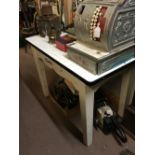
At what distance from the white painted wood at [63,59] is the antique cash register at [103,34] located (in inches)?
1.0

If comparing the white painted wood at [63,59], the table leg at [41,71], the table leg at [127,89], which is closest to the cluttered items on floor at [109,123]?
the table leg at [127,89]

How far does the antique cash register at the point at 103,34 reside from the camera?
85cm

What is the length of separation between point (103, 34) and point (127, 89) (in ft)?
2.21

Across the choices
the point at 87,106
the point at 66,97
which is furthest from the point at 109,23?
the point at 66,97

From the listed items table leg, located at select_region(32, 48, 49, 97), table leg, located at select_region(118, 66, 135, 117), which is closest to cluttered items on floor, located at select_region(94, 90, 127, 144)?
table leg, located at select_region(118, 66, 135, 117)

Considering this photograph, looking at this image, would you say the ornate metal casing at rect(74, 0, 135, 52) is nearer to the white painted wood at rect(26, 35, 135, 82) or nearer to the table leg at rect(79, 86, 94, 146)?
the white painted wood at rect(26, 35, 135, 82)

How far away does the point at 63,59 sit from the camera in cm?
109

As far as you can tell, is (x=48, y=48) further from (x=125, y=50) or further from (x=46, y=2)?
(x=46, y=2)

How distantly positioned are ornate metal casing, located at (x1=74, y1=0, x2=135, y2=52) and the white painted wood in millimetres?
153

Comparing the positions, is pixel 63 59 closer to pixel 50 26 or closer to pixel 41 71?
pixel 50 26
